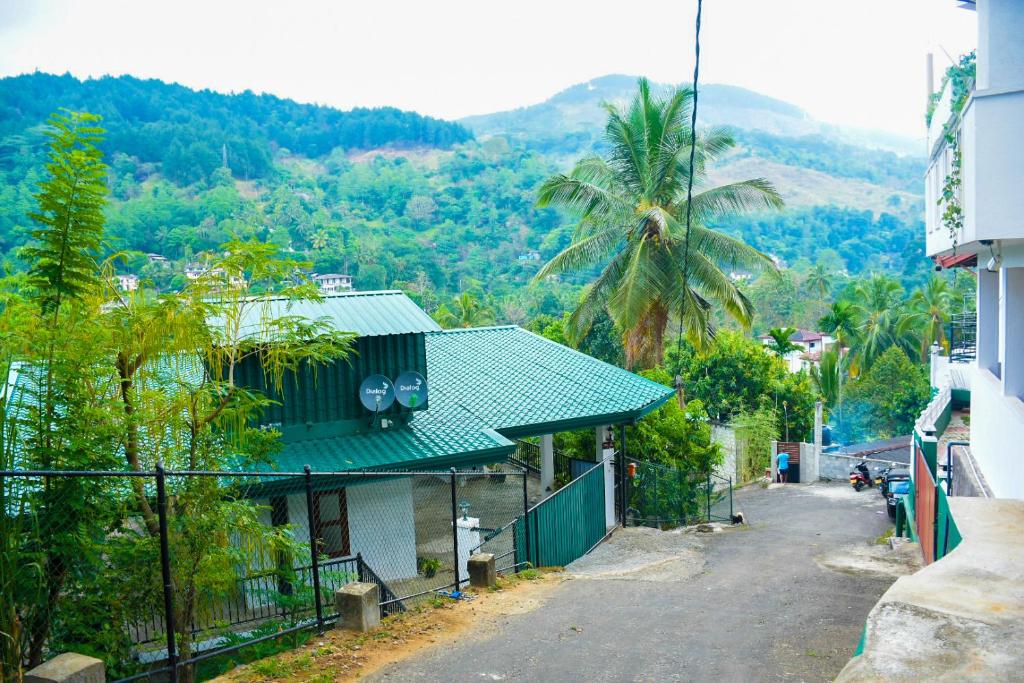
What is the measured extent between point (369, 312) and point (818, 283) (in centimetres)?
8976

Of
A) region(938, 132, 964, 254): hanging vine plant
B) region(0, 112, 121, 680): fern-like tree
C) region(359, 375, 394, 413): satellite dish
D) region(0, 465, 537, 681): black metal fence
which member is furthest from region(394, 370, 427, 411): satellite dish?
region(938, 132, 964, 254): hanging vine plant

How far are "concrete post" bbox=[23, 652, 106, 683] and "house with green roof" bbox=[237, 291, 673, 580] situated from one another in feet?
18.8

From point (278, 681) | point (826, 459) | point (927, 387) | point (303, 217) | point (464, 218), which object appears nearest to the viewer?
point (278, 681)

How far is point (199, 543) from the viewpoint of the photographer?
24.2ft

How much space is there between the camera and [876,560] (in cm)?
1265

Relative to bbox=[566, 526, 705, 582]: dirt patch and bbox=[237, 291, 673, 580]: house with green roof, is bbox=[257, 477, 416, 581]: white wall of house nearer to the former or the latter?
bbox=[237, 291, 673, 580]: house with green roof

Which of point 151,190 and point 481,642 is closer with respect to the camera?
point 481,642

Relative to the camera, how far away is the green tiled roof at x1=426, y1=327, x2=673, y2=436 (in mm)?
16359

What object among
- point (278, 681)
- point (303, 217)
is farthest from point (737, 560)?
point (303, 217)

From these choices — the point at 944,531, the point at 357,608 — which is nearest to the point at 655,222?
the point at 944,531

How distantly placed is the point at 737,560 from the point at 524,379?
6.83 meters

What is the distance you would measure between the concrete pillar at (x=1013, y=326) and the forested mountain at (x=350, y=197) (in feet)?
146

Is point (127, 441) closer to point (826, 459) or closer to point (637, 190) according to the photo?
point (637, 190)

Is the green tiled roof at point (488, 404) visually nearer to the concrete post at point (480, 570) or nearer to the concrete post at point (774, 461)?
the concrete post at point (480, 570)
